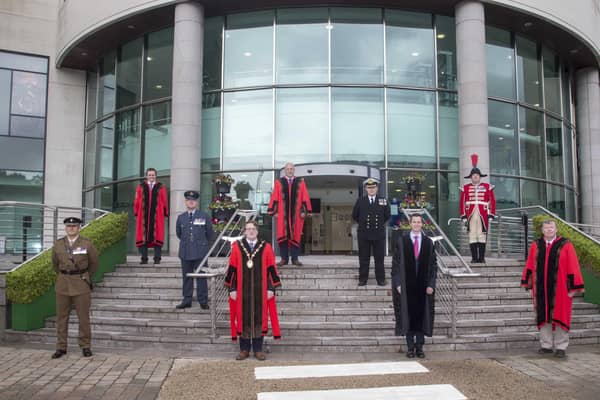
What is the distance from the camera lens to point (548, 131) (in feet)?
60.8

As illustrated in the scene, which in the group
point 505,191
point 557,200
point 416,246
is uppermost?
point 505,191

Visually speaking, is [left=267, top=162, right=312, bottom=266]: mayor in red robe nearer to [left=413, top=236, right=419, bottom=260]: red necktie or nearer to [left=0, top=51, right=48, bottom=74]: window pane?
[left=413, top=236, right=419, bottom=260]: red necktie

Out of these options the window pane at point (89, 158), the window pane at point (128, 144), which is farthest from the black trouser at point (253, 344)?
the window pane at point (89, 158)

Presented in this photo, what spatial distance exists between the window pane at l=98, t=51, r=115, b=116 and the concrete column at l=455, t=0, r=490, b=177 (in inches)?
474

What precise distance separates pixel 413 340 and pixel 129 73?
14.9 meters

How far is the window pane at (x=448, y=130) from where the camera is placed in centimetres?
1614

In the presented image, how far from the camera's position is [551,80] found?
62.5 feet

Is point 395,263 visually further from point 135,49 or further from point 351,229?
point 135,49

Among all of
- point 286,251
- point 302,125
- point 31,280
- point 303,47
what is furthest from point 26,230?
point 303,47

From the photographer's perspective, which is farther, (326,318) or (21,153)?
(21,153)

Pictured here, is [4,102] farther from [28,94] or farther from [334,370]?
[334,370]

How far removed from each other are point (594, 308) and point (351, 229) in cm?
767

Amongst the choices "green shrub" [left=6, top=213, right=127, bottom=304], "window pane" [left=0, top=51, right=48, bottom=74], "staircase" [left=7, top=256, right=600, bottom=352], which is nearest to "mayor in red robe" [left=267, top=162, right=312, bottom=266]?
"staircase" [left=7, top=256, right=600, bottom=352]

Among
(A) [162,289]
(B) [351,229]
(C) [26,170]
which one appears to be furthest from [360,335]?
(C) [26,170]
